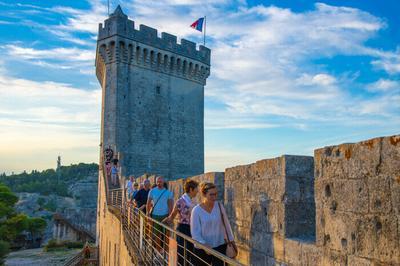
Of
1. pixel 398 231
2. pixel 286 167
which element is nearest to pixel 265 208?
pixel 286 167

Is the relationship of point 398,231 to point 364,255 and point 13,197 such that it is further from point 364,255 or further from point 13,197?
point 13,197

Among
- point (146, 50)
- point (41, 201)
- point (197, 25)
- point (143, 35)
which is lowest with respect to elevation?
point (41, 201)

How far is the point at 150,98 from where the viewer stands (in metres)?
24.4

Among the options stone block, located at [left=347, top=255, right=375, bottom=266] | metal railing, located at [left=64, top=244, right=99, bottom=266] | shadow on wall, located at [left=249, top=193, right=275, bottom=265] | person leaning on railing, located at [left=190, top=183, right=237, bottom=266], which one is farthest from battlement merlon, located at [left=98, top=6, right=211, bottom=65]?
stone block, located at [left=347, top=255, right=375, bottom=266]

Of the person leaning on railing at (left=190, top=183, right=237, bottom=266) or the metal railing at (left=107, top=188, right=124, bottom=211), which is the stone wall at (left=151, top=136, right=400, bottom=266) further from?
the metal railing at (left=107, top=188, right=124, bottom=211)

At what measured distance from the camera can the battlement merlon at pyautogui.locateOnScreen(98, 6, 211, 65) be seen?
22.9m

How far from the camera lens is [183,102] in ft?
86.9

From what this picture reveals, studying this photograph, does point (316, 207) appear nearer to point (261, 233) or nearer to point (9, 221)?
point (261, 233)

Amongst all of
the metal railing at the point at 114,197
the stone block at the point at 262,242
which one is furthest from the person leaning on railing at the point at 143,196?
the metal railing at the point at 114,197

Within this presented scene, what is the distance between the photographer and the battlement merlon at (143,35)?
22.9 meters

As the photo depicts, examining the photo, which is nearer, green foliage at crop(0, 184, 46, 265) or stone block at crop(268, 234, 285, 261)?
stone block at crop(268, 234, 285, 261)

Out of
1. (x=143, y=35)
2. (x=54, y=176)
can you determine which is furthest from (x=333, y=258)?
(x=54, y=176)

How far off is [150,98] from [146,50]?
2.89m

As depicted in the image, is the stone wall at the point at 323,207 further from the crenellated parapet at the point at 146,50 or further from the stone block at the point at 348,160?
the crenellated parapet at the point at 146,50
